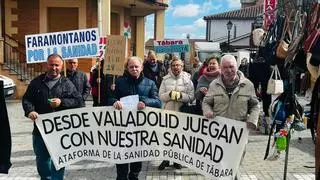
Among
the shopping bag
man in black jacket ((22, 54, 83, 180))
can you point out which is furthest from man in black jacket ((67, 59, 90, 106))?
the shopping bag

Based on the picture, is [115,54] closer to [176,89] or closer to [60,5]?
[176,89]

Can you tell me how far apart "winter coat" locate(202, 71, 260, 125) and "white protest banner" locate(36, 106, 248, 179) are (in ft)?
0.60

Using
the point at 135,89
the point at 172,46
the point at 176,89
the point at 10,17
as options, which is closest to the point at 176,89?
the point at 176,89

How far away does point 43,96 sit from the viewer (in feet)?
18.4

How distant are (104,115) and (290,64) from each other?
2.31 metres

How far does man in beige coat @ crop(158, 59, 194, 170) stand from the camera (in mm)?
7293

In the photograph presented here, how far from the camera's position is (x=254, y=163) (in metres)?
8.04

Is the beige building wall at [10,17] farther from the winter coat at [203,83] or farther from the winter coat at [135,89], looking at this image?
the winter coat at [135,89]

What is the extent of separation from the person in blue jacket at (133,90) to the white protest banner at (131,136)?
1.12 ft

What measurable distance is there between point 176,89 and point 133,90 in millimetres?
1283

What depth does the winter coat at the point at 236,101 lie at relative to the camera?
5473mm

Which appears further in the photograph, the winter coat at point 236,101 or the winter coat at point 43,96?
the winter coat at point 43,96

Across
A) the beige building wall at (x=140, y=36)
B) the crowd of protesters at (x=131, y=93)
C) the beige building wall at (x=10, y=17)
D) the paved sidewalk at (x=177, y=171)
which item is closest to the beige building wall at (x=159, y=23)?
the beige building wall at (x=140, y=36)

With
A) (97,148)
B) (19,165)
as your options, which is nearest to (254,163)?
(97,148)
